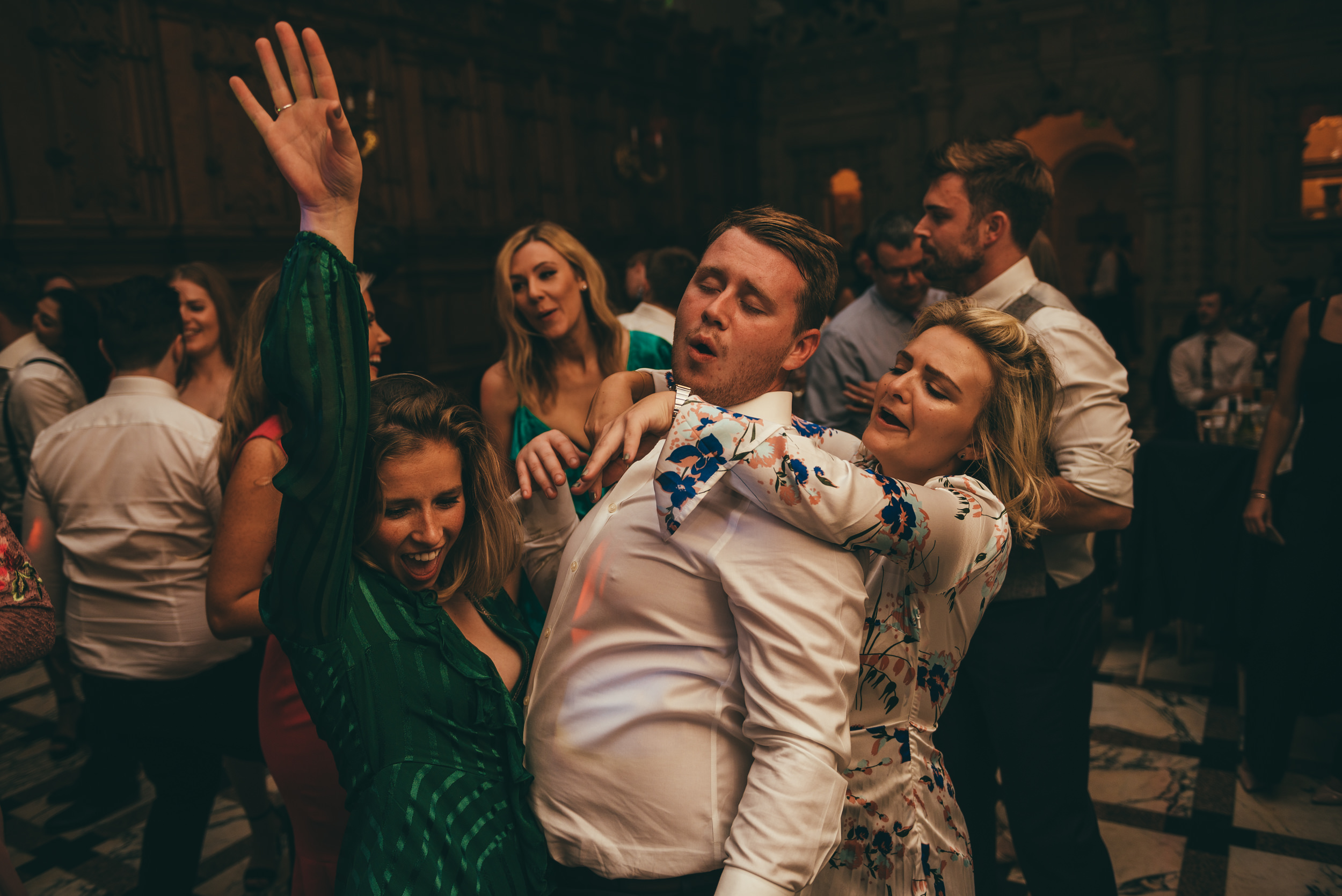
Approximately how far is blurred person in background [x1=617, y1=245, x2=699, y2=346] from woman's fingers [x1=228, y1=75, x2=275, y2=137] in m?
2.52

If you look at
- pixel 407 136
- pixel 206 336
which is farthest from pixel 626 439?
pixel 407 136

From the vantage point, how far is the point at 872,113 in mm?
11352

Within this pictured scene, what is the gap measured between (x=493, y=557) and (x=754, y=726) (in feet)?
1.86

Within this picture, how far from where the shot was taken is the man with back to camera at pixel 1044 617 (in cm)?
182

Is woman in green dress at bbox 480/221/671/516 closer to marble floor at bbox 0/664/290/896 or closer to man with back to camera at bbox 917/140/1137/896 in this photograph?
man with back to camera at bbox 917/140/1137/896

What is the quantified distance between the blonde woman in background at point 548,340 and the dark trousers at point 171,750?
1018 millimetres

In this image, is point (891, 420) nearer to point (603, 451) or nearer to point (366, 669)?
point (603, 451)

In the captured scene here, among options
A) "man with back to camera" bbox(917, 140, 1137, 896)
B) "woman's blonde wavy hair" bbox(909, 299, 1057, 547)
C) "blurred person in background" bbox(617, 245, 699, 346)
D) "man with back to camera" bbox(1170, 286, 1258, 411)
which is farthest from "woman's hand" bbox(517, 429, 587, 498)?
"man with back to camera" bbox(1170, 286, 1258, 411)

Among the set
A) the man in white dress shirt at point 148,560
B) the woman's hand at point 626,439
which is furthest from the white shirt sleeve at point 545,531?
the man in white dress shirt at point 148,560

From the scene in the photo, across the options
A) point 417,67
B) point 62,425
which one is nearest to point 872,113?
point 417,67

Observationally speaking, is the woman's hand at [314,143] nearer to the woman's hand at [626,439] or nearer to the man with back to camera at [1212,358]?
the woman's hand at [626,439]

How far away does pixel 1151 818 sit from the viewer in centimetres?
273

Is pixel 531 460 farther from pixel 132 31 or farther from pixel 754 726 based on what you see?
pixel 132 31

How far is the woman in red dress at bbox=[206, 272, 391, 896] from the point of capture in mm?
1400
